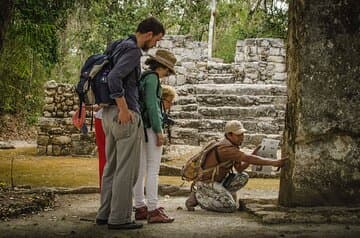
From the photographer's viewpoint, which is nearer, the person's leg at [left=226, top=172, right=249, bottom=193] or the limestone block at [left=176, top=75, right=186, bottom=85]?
the person's leg at [left=226, top=172, right=249, bottom=193]

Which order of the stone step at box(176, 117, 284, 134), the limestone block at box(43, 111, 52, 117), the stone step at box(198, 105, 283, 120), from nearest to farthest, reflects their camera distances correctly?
the limestone block at box(43, 111, 52, 117)
the stone step at box(176, 117, 284, 134)
the stone step at box(198, 105, 283, 120)

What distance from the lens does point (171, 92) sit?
556 centimetres

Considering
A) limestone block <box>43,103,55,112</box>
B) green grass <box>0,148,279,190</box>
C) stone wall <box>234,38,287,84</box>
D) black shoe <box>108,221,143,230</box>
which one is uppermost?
stone wall <box>234,38,287,84</box>

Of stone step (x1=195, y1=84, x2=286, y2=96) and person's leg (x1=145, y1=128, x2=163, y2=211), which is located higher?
stone step (x1=195, y1=84, x2=286, y2=96)

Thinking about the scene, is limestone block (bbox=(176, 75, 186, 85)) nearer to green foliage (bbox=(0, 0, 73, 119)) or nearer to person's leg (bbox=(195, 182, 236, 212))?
green foliage (bbox=(0, 0, 73, 119))

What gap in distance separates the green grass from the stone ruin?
2.19ft

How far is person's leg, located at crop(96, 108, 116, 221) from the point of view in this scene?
15.1ft

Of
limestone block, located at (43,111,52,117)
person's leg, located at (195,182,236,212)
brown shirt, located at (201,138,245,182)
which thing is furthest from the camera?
limestone block, located at (43,111,52,117)

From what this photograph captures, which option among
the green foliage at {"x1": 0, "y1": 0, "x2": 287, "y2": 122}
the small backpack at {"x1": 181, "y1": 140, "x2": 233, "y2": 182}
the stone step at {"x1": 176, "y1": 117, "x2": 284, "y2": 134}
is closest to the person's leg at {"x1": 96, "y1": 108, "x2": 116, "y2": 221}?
the small backpack at {"x1": 181, "y1": 140, "x2": 233, "y2": 182}

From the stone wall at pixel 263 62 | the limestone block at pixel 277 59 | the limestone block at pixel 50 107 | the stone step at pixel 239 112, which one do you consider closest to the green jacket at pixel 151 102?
the limestone block at pixel 50 107

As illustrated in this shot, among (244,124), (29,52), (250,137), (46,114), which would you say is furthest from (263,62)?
(46,114)

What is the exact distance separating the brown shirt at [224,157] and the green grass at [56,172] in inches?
98.1

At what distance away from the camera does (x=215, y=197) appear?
550 cm

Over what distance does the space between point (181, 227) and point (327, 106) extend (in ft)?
5.04
